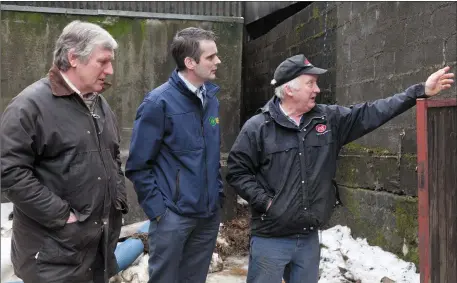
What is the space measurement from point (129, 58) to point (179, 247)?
3.97 metres

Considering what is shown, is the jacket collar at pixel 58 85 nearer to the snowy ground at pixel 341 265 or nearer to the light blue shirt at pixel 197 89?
the light blue shirt at pixel 197 89

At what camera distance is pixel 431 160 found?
258 cm

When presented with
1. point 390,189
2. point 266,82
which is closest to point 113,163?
point 390,189

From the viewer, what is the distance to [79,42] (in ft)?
7.79

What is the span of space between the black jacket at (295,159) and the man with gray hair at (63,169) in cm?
88

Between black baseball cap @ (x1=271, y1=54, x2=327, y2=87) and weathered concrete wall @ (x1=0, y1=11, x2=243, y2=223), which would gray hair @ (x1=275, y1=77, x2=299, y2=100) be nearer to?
black baseball cap @ (x1=271, y1=54, x2=327, y2=87)

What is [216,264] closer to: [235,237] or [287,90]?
[235,237]

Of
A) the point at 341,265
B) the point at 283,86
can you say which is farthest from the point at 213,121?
the point at 341,265

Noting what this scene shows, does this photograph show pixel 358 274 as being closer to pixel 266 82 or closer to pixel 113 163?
pixel 113 163

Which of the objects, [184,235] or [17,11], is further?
[17,11]

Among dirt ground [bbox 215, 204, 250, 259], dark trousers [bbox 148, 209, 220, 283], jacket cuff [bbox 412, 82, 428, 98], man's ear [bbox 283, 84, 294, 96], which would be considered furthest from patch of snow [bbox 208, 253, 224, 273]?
jacket cuff [bbox 412, 82, 428, 98]

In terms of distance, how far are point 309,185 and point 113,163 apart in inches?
44.8

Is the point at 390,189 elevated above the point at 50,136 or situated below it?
below

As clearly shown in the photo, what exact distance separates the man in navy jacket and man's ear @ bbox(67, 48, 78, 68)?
638 mm
